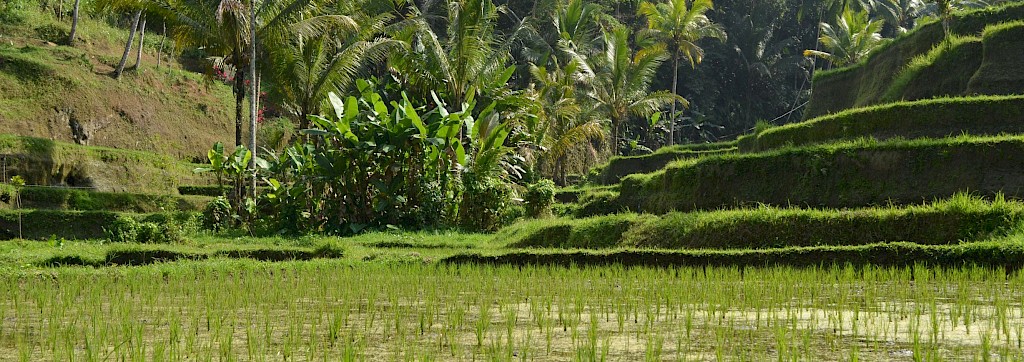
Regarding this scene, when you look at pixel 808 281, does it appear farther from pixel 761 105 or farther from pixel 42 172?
pixel 761 105

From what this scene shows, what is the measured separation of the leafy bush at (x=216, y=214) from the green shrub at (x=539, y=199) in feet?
18.7

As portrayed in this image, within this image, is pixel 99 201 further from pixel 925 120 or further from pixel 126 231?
pixel 925 120

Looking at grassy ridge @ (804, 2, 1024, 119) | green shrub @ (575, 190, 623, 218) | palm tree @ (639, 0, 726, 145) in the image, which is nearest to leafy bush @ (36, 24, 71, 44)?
palm tree @ (639, 0, 726, 145)

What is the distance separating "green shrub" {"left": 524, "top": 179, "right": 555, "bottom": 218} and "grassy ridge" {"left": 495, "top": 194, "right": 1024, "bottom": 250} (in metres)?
4.95

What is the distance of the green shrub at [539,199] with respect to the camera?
55.2 feet

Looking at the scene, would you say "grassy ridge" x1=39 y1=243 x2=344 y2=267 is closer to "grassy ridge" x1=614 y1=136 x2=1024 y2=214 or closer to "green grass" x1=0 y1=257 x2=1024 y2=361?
"green grass" x1=0 y1=257 x2=1024 y2=361

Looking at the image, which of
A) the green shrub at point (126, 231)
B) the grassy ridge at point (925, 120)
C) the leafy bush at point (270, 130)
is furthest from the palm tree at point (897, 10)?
the green shrub at point (126, 231)

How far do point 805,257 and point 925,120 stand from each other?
17.6 ft

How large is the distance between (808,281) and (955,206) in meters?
3.06

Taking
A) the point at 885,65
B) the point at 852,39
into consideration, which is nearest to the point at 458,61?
the point at 885,65

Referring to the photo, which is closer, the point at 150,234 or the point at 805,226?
the point at 805,226

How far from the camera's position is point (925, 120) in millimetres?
12211

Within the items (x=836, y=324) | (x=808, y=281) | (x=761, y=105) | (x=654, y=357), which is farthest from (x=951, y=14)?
(x=761, y=105)

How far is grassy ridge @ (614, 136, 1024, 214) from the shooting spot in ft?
32.8
